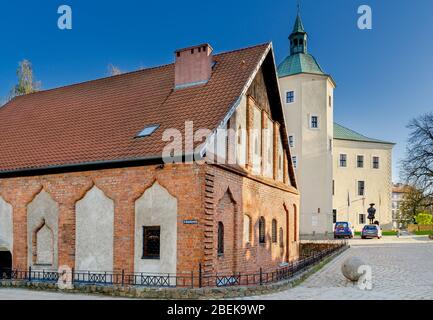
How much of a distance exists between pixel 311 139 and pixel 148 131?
33138 millimetres

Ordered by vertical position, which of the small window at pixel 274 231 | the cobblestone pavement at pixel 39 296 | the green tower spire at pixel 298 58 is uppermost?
the green tower spire at pixel 298 58

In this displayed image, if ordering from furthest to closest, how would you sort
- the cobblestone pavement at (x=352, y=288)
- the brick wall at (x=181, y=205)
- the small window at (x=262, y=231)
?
the small window at (x=262, y=231), the brick wall at (x=181, y=205), the cobblestone pavement at (x=352, y=288)

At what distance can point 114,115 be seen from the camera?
1803 cm

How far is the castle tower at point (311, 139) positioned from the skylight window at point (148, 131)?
106 feet

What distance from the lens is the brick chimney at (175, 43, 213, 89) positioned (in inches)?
680

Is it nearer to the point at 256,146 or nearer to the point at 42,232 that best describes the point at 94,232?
the point at 42,232

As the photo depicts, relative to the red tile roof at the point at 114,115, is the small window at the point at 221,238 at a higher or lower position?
lower

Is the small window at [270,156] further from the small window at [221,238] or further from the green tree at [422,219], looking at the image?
the green tree at [422,219]

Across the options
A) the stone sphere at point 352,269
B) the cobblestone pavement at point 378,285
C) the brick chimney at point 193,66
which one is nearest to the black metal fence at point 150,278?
the cobblestone pavement at point 378,285

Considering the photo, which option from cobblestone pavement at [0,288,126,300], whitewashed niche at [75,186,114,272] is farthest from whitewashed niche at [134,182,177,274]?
→ cobblestone pavement at [0,288,126,300]

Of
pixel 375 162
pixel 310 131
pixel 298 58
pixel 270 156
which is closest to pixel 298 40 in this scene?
pixel 298 58

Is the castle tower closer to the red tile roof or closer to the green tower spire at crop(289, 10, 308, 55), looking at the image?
the green tower spire at crop(289, 10, 308, 55)

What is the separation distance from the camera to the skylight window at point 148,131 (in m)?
15.6
